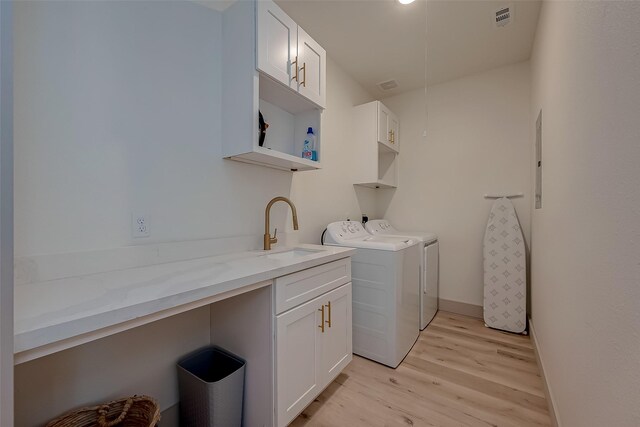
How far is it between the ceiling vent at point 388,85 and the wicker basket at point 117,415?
3276 millimetres

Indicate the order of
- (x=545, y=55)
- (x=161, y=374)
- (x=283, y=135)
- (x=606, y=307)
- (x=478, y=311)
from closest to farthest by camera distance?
(x=606, y=307) → (x=161, y=374) → (x=545, y=55) → (x=283, y=135) → (x=478, y=311)

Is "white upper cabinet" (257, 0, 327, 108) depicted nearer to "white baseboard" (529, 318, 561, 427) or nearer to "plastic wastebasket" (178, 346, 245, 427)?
"plastic wastebasket" (178, 346, 245, 427)

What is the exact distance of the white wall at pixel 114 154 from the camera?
3.18 ft

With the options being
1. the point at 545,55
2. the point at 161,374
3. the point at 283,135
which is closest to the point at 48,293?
the point at 161,374

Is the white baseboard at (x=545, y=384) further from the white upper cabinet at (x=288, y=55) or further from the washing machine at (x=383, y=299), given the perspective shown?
the white upper cabinet at (x=288, y=55)

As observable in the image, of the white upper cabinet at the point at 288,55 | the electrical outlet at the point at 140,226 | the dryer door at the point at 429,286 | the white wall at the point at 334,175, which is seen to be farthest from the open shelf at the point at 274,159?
the dryer door at the point at 429,286

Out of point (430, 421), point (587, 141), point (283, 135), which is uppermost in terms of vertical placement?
point (283, 135)

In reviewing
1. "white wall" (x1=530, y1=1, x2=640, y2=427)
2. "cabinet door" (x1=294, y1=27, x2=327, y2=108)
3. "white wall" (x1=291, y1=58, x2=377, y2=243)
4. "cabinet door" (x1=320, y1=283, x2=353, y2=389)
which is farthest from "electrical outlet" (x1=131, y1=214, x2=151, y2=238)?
"white wall" (x1=530, y1=1, x2=640, y2=427)

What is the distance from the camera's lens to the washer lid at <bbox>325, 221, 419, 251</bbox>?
6.40 feet

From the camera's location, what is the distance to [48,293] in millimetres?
838

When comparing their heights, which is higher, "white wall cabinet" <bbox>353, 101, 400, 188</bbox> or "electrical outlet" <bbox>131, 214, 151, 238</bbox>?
"white wall cabinet" <bbox>353, 101, 400, 188</bbox>

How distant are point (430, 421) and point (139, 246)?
1749 mm

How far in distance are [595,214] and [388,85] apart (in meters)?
2.67

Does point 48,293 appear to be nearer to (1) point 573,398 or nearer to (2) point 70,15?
(2) point 70,15
